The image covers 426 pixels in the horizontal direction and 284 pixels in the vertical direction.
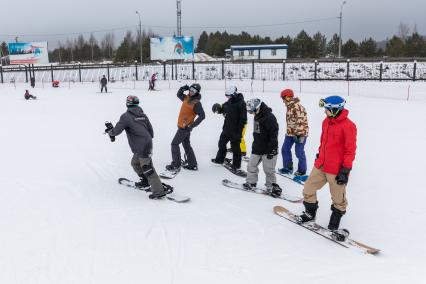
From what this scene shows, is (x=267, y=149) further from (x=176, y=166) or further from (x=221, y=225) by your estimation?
(x=176, y=166)

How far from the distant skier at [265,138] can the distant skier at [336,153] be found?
1.20 meters

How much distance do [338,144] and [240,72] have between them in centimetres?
3630

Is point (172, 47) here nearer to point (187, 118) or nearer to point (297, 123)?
point (187, 118)

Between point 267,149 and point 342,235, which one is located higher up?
point 267,149

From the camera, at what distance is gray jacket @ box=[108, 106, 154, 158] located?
241 inches

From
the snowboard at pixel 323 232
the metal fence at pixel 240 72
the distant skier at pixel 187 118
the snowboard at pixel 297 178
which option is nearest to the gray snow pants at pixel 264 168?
the snowboard at pixel 323 232

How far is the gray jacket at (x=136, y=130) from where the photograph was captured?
20.1ft

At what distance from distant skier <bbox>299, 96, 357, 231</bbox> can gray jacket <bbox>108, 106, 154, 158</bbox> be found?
2.57 metres

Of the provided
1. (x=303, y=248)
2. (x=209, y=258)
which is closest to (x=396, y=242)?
(x=303, y=248)

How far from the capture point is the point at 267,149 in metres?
6.32

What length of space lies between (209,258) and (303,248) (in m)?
1.18

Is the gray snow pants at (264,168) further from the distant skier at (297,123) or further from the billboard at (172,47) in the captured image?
the billboard at (172,47)

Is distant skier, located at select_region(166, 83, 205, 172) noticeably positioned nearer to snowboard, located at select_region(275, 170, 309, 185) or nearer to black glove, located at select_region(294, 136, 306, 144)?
black glove, located at select_region(294, 136, 306, 144)

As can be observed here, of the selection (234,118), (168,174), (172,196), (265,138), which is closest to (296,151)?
(234,118)
